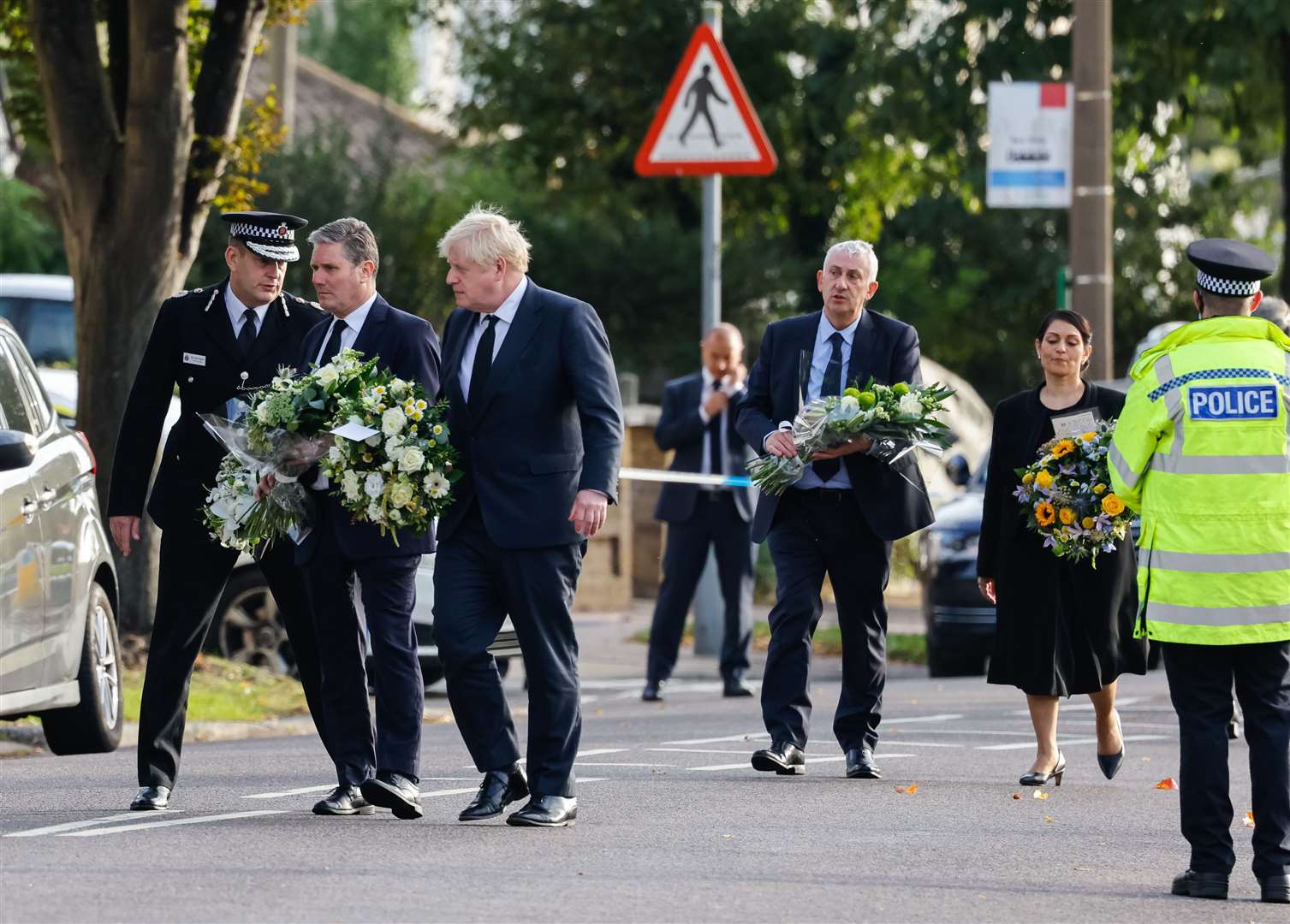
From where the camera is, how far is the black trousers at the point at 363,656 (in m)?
7.70

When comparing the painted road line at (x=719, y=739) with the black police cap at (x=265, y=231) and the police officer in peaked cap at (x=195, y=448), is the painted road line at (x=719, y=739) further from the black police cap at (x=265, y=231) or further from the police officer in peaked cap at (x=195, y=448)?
the black police cap at (x=265, y=231)

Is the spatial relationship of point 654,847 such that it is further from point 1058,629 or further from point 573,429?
point 1058,629

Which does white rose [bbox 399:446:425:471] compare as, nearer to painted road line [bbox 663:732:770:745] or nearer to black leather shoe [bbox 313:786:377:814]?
black leather shoe [bbox 313:786:377:814]

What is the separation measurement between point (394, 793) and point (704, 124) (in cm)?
823

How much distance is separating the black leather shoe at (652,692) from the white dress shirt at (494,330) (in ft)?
19.9

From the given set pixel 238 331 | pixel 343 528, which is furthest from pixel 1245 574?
pixel 238 331

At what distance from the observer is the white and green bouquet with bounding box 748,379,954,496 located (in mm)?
9000

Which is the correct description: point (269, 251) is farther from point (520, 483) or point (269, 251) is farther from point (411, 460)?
point (520, 483)

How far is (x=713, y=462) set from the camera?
14.0m

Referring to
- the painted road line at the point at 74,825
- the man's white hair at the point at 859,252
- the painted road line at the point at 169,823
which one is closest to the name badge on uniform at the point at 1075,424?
the man's white hair at the point at 859,252

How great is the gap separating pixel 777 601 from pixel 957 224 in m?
28.5

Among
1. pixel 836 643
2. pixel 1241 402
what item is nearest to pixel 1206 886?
pixel 1241 402

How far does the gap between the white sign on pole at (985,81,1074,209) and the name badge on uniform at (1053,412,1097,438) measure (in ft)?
22.6

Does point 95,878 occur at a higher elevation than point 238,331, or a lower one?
lower
